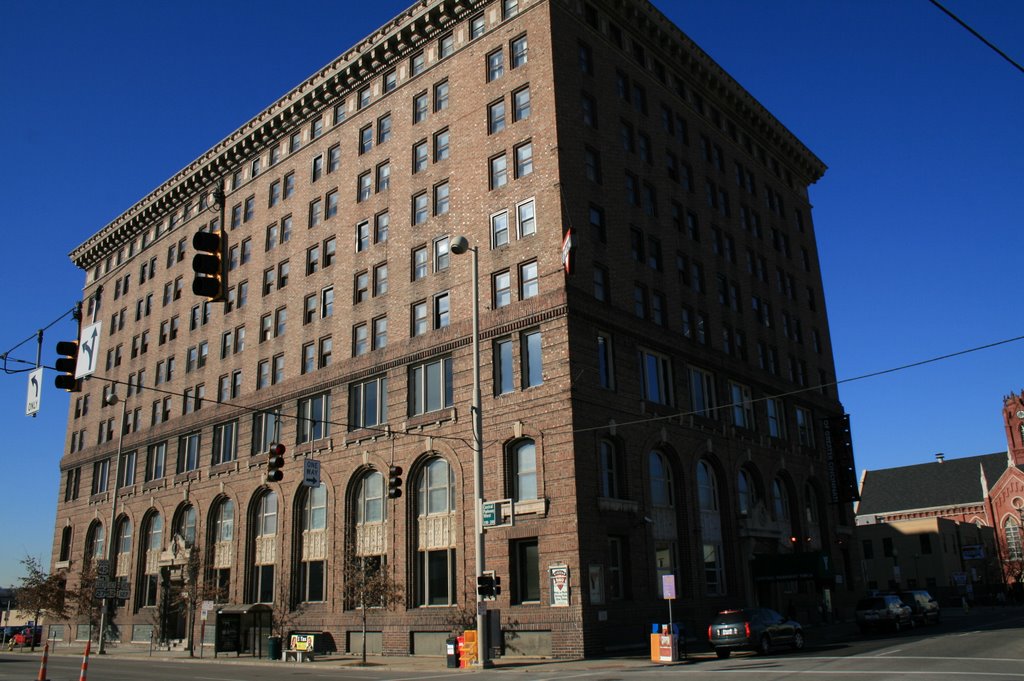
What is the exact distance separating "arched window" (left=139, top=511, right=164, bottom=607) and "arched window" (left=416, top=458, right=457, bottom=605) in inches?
973

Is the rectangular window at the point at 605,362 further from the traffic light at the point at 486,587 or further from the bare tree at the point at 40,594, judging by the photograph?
the bare tree at the point at 40,594

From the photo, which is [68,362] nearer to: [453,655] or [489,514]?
[489,514]

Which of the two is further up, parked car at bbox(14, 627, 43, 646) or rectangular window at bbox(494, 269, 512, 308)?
rectangular window at bbox(494, 269, 512, 308)

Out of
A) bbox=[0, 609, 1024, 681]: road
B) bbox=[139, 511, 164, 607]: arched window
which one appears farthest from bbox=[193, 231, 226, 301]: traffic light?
bbox=[139, 511, 164, 607]: arched window

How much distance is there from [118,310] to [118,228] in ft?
22.5

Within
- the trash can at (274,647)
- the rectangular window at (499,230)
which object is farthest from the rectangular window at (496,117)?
the trash can at (274,647)

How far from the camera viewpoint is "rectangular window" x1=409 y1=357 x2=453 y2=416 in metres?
38.8

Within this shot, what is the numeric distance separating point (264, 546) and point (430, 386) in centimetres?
1525

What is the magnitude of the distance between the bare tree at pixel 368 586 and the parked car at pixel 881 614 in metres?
21.7

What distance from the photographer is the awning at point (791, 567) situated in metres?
40.1

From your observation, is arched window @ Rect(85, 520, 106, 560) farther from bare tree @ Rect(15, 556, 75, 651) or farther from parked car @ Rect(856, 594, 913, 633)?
parked car @ Rect(856, 594, 913, 633)

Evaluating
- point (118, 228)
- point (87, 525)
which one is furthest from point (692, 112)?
point (87, 525)

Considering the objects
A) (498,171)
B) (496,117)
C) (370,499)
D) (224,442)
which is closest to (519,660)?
(370,499)

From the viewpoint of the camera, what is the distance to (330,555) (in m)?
42.4
